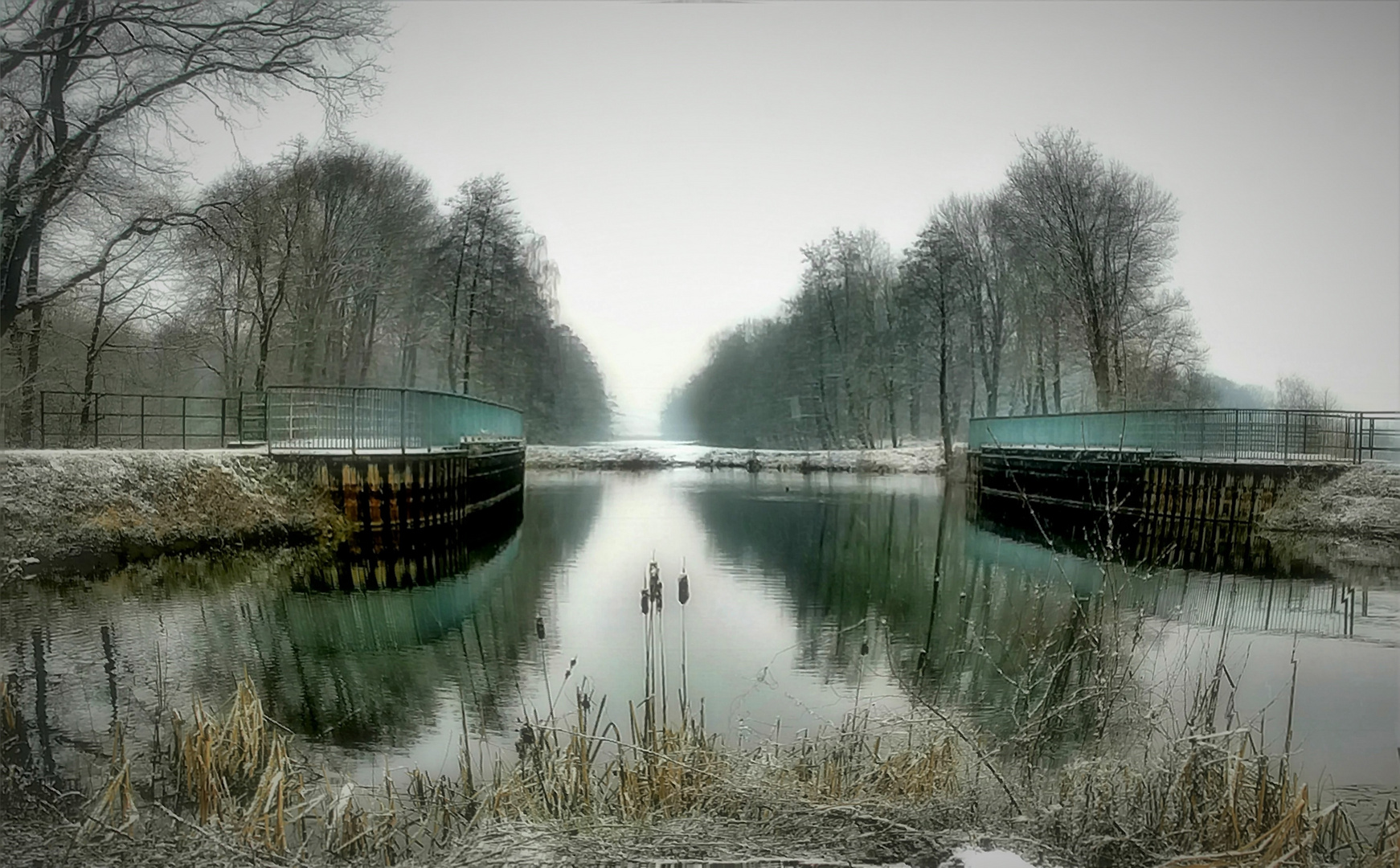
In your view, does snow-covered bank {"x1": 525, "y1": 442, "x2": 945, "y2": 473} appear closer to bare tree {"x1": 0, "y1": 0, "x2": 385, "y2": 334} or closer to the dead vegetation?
bare tree {"x1": 0, "y1": 0, "x2": 385, "y2": 334}

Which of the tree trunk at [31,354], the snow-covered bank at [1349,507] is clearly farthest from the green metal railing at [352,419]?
the snow-covered bank at [1349,507]

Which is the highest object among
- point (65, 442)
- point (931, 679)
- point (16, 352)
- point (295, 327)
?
point (295, 327)

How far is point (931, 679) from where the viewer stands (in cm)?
496

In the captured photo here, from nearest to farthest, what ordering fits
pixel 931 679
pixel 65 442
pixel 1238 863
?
pixel 1238 863 < pixel 931 679 < pixel 65 442

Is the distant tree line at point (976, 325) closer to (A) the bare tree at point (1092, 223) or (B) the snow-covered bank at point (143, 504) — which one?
(A) the bare tree at point (1092, 223)

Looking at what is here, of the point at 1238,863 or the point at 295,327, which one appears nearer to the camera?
the point at 1238,863

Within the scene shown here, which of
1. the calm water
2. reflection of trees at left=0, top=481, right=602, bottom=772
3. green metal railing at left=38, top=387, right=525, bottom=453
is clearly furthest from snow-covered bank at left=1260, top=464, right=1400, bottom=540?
green metal railing at left=38, top=387, right=525, bottom=453

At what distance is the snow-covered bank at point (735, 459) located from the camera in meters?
13.8

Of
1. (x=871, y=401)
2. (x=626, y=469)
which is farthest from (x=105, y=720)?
(x=626, y=469)

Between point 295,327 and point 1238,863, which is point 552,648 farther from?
point 295,327

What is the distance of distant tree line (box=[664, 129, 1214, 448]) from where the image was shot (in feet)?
21.8

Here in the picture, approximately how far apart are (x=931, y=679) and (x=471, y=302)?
916 centimetres

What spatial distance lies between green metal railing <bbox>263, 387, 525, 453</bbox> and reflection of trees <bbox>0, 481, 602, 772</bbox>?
88.3 inches

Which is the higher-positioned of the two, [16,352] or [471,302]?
[471,302]
